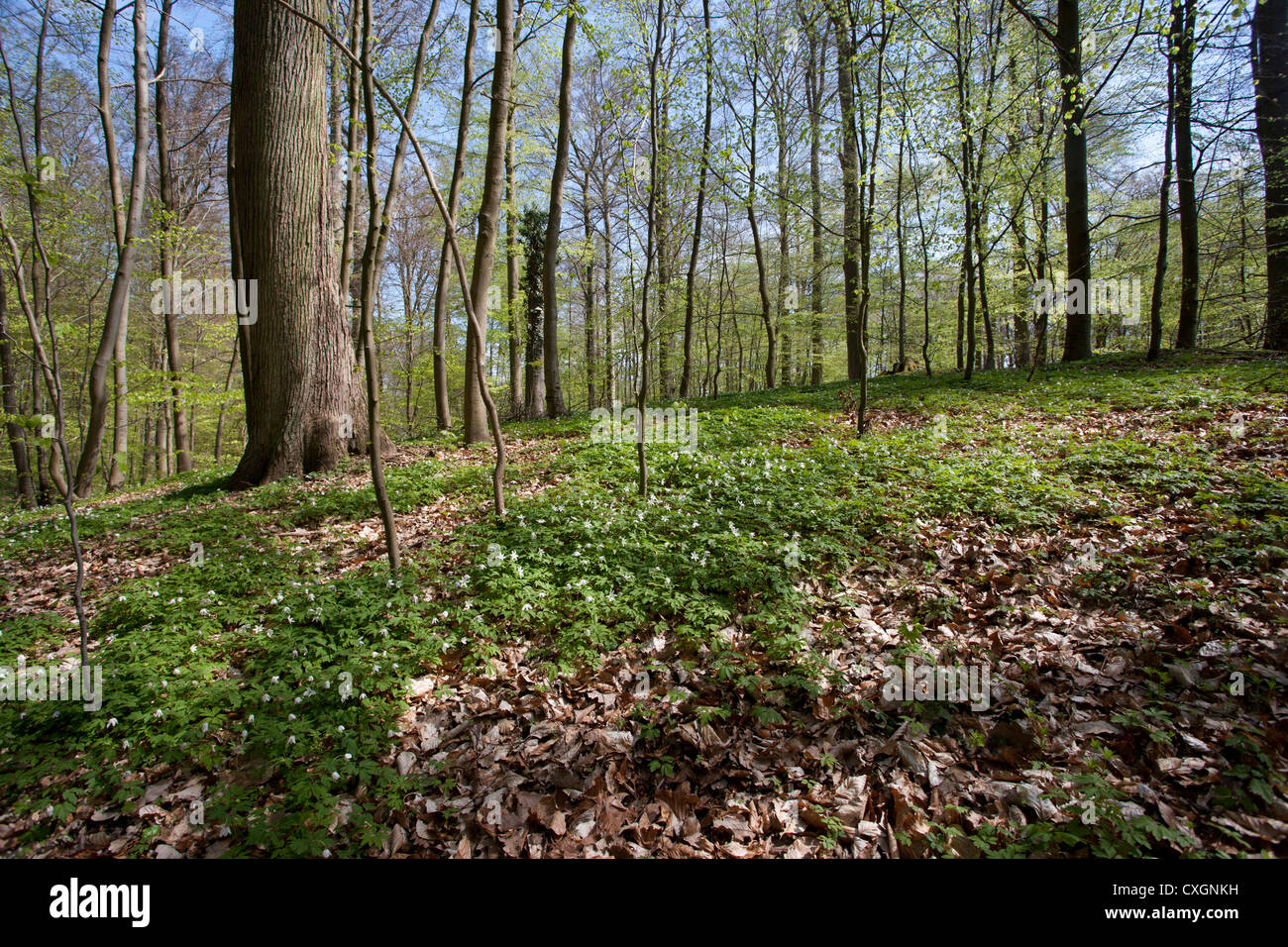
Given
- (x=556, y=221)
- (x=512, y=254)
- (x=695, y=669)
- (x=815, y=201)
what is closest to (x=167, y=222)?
(x=512, y=254)

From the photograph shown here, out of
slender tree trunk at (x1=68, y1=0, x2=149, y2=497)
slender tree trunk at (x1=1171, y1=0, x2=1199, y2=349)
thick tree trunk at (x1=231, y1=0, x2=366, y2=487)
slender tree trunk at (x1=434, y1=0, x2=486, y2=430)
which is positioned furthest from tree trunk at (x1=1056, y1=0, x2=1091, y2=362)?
slender tree trunk at (x1=68, y1=0, x2=149, y2=497)

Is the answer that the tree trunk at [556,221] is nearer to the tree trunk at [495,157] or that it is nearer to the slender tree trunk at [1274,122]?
the tree trunk at [495,157]

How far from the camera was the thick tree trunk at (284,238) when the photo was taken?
681cm

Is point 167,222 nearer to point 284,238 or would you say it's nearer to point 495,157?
point 284,238

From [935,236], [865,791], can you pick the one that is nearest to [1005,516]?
[865,791]

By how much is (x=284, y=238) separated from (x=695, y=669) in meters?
7.82

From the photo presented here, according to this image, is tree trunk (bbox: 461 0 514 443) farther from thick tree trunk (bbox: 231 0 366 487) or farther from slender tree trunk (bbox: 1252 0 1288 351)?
slender tree trunk (bbox: 1252 0 1288 351)

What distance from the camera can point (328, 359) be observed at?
24.3 feet

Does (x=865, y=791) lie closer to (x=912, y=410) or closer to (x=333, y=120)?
(x=912, y=410)

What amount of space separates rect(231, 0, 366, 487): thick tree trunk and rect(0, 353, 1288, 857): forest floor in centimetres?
170

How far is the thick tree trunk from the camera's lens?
681cm

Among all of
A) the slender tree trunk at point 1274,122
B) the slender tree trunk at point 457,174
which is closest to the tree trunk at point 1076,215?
the slender tree trunk at point 1274,122

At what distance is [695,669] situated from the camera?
3.29 m

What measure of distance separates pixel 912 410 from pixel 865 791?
848 centimetres
